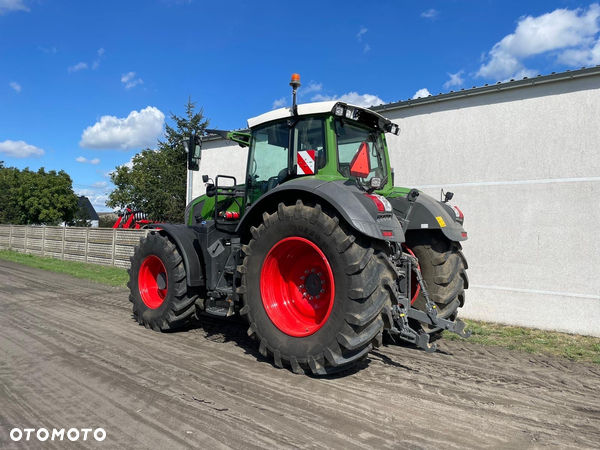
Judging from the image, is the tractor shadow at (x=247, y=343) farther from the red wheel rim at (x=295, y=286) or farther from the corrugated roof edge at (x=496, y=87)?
the corrugated roof edge at (x=496, y=87)

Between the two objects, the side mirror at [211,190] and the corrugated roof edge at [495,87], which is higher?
the corrugated roof edge at [495,87]

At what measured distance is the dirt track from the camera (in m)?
2.90

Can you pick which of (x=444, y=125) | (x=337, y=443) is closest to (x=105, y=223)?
(x=444, y=125)

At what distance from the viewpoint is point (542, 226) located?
22.8 feet

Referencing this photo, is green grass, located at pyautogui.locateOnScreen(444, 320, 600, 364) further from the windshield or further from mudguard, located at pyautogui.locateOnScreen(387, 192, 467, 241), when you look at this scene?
the windshield

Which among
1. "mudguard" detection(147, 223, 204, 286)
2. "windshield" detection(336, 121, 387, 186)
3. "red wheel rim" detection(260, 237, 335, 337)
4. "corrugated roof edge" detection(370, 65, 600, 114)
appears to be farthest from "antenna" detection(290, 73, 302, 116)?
"corrugated roof edge" detection(370, 65, 600, 114)

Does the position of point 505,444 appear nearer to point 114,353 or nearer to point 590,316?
point 114,353

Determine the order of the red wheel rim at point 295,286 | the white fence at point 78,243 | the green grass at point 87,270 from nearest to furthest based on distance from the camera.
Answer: the red wheel rim at point 295,286
the green grass at point 87,270
the white fence at point 78,243

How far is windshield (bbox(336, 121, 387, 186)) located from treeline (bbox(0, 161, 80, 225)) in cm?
3852

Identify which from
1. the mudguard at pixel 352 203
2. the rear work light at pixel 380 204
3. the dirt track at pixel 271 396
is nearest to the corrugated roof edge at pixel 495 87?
the mudguard at pixel 352 203

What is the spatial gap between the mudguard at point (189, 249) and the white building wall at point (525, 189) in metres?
4.61

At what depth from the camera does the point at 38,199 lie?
3694 cm

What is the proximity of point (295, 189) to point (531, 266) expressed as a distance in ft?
15.8

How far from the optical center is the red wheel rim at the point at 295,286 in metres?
4.27
